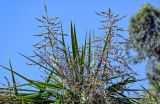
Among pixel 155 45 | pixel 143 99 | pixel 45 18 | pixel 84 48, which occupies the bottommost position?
pixel 143 99

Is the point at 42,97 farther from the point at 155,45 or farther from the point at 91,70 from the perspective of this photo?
the point at 155,45

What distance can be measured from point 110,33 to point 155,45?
2136 cm

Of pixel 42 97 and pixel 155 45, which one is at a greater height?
pixel 155 45

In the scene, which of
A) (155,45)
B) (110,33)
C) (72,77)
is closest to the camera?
(72,77)

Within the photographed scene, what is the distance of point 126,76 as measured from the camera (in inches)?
153

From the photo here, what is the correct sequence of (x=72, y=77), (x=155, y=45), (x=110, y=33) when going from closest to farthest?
(x=72, y=77) < (x=110, y=33) < (x=155, y=45)

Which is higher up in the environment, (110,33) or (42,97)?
(110,33)

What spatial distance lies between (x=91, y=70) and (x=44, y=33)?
586 mm

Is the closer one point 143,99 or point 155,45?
point 143,99

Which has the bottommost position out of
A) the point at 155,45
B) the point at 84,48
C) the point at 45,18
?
the point at 84,48

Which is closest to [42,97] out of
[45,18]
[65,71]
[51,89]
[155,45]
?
[51,89]

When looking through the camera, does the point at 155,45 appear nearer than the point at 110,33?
No

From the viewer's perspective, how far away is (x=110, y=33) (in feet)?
13.2

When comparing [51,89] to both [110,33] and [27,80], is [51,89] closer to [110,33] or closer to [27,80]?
[27,80]
